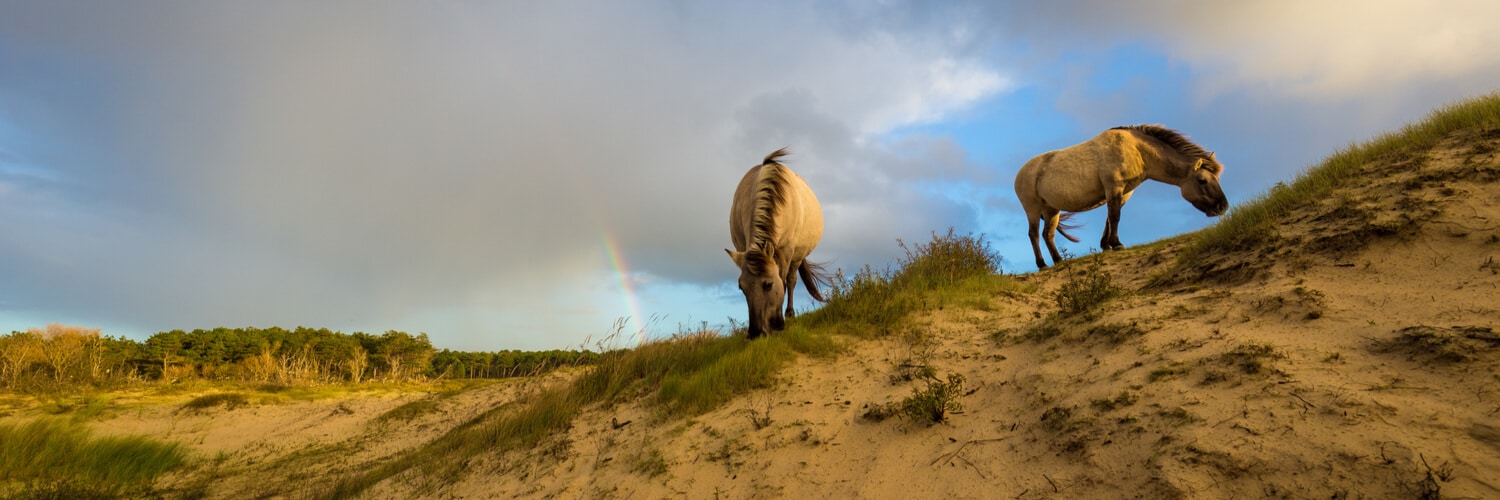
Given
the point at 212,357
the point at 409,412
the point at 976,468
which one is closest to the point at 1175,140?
the point at 976,468

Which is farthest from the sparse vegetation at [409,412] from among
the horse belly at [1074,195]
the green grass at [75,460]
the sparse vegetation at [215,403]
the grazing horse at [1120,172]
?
the horse belly at [1074,195]

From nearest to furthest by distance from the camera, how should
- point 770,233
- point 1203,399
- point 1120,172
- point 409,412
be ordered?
point 1203,399 < point 770,233 < point 1120,172 < point 409,412

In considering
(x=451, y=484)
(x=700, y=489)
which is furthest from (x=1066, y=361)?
(x=451, y=484)

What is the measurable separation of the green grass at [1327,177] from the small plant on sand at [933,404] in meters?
4.43

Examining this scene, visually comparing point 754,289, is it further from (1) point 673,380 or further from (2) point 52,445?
(2) point 52,445

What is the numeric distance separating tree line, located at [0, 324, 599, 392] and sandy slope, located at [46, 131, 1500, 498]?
14.9 metres

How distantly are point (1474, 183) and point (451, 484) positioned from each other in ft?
35.0

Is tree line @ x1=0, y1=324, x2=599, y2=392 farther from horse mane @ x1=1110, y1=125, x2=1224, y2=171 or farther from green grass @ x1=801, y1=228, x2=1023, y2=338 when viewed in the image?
horse mane @ x1=1110, y1=125, x2=1224, y2=171

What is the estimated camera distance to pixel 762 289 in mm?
7133

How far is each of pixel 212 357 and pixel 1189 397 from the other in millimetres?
48010

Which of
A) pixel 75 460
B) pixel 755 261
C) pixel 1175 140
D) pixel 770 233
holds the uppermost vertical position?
pixel 1175 140

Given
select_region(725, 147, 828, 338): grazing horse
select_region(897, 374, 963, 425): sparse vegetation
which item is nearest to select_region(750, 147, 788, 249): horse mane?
select_region(725, 147, 828, 338): grazing horse

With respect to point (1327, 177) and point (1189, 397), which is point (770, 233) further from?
point (1327, 177)

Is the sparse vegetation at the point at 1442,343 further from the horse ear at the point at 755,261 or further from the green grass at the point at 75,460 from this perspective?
the green grass at the point at 75,460
